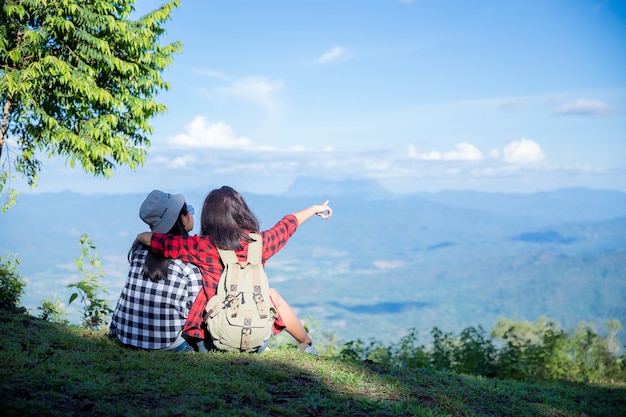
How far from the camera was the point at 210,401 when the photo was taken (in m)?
3.73

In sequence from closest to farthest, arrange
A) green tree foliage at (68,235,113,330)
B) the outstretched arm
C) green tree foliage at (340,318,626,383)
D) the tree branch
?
the outstretched arm → green tree foliage at (68,235,113,330) → the tree branch → green tree foliage at (340,318,626,383)

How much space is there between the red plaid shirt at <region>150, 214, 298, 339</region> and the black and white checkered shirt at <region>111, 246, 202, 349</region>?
0.23 ft

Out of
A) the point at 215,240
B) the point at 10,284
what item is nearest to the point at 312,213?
the point at 215,240

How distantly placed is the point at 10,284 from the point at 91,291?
0.94 meters

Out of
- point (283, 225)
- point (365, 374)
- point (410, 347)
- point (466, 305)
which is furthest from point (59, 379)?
point (466, 305)

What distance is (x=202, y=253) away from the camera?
4805 millimetres

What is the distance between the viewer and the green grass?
3.59m

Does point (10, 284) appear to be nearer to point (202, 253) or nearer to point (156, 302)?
point (156, 302)

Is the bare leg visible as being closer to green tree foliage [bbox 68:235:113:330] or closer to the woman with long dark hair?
the woman with long dark hair

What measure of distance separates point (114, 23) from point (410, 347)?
7.46 metres

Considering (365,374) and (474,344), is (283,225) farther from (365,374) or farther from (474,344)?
(474,344)

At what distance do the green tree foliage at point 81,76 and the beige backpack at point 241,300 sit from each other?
17.6 feet

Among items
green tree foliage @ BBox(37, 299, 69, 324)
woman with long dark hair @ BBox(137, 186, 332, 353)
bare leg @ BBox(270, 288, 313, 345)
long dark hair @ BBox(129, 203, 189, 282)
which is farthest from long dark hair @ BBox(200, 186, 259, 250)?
green tree foliage @ BBox(37, 299, 69, 324)

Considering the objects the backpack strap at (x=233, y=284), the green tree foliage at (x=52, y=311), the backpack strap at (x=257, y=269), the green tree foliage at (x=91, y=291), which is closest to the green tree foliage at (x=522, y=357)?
the green tree foliage at (x=91, y=291)
